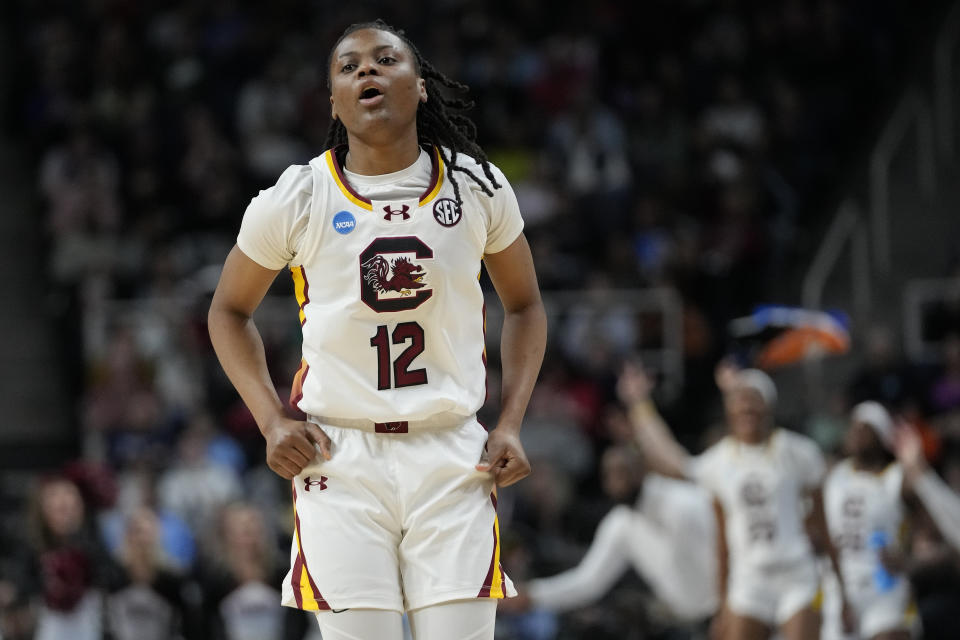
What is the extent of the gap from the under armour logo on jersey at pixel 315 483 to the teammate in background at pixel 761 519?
17.6 ft

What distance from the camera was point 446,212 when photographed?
440cm

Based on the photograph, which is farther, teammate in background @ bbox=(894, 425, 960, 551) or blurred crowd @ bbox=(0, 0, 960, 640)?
blurred crowd @ bbox=(0, 0, 960, 640)

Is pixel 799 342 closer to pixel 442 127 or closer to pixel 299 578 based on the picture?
pixel 442 127

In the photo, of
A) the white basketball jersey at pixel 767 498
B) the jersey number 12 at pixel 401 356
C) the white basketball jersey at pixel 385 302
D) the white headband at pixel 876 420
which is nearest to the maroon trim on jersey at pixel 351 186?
the white basketball jersey at pixel 385 302

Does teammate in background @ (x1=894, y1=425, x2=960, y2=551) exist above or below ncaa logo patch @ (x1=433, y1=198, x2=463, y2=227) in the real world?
below

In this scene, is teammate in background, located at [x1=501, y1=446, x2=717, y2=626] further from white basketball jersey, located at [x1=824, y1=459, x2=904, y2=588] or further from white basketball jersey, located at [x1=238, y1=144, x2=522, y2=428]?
white basketball jersey, located at [x1=238, y1=144, x2=522, y2=428]

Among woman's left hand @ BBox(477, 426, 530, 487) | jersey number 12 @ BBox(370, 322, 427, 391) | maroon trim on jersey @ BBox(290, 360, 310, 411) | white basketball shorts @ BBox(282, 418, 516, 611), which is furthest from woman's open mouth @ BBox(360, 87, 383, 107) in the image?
woman's left hand @ BBox(477, 426, 530, 487)

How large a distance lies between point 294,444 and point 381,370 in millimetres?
322

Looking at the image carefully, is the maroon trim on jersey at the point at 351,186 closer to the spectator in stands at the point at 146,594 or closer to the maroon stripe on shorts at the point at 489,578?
the maroon stripe on shorts at the point at 489,578

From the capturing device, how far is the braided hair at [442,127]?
15.0ft

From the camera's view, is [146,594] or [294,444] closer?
[294,444]

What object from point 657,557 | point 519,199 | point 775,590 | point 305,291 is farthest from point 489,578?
point 519,199

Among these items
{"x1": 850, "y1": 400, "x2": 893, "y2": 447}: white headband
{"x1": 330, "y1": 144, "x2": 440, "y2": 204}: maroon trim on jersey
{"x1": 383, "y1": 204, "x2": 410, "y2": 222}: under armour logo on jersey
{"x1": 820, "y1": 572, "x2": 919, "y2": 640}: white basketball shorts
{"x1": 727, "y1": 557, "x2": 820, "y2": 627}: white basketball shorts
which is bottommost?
{"x1": 820, "y1": 572, "x2": 919, "y2": 640}: white basketball shorts

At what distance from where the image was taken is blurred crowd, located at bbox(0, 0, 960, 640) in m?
10.8
